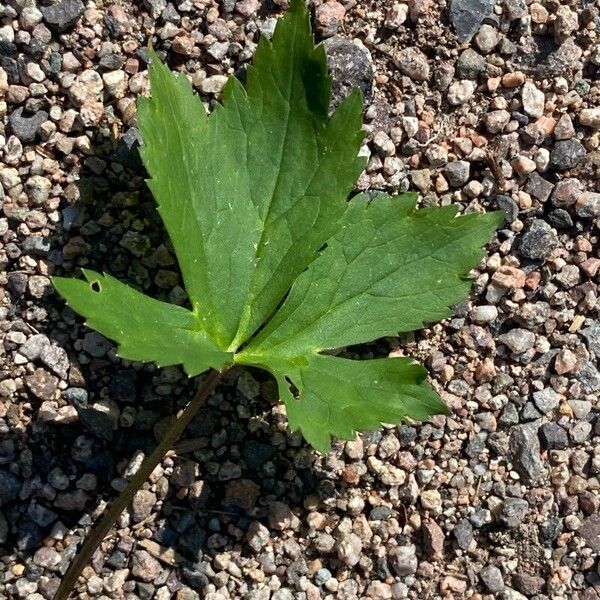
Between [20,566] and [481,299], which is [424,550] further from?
[20,566]

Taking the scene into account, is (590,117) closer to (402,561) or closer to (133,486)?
(402,561)

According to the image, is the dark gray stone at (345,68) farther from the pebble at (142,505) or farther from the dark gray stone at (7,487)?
the dark gray stone at (7,487)

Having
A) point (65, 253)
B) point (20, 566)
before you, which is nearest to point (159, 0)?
point (65, 253)

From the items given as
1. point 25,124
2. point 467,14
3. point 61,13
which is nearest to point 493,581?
point 467,14

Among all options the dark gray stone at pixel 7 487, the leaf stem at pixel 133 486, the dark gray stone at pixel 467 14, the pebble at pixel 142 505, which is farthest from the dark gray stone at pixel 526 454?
the dark gray stone at pixel 7 487

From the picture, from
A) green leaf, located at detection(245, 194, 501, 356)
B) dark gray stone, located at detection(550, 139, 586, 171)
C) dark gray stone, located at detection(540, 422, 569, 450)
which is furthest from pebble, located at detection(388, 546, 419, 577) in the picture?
dark gray stone, located at detection(550, 139, 586, 171)

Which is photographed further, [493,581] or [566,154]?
[566,154]
